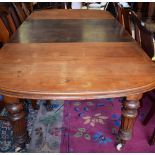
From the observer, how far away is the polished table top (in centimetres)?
89

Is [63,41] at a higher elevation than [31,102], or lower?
higher

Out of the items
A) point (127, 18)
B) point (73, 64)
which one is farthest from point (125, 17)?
point (73, 64)

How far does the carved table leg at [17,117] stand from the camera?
41.6 inches

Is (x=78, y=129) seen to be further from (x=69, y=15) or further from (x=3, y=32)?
(x=69, y=15)

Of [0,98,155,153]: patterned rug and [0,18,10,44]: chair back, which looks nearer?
[0,98,155,153]: patterned rug

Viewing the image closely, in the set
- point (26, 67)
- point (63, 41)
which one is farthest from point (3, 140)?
point (63, 41)

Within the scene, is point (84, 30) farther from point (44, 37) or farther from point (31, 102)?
point (31, 102)

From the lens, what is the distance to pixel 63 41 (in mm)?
1509

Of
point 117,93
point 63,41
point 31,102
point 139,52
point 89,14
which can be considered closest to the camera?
point 117,93

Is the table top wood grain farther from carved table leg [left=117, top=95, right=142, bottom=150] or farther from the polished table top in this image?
carved table leg [left=117, top=95, right=142, bottom=150]

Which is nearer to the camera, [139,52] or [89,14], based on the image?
[139,52]

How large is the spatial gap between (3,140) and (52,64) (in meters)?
0.83

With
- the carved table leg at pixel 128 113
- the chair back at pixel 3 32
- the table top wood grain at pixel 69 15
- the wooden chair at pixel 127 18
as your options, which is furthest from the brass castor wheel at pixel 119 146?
the table top wood grain at pixel 69 15

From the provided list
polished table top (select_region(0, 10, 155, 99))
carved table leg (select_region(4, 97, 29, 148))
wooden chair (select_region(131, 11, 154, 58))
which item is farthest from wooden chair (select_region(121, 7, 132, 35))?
carved table leg (select_region(4, 97, 29, 148))
